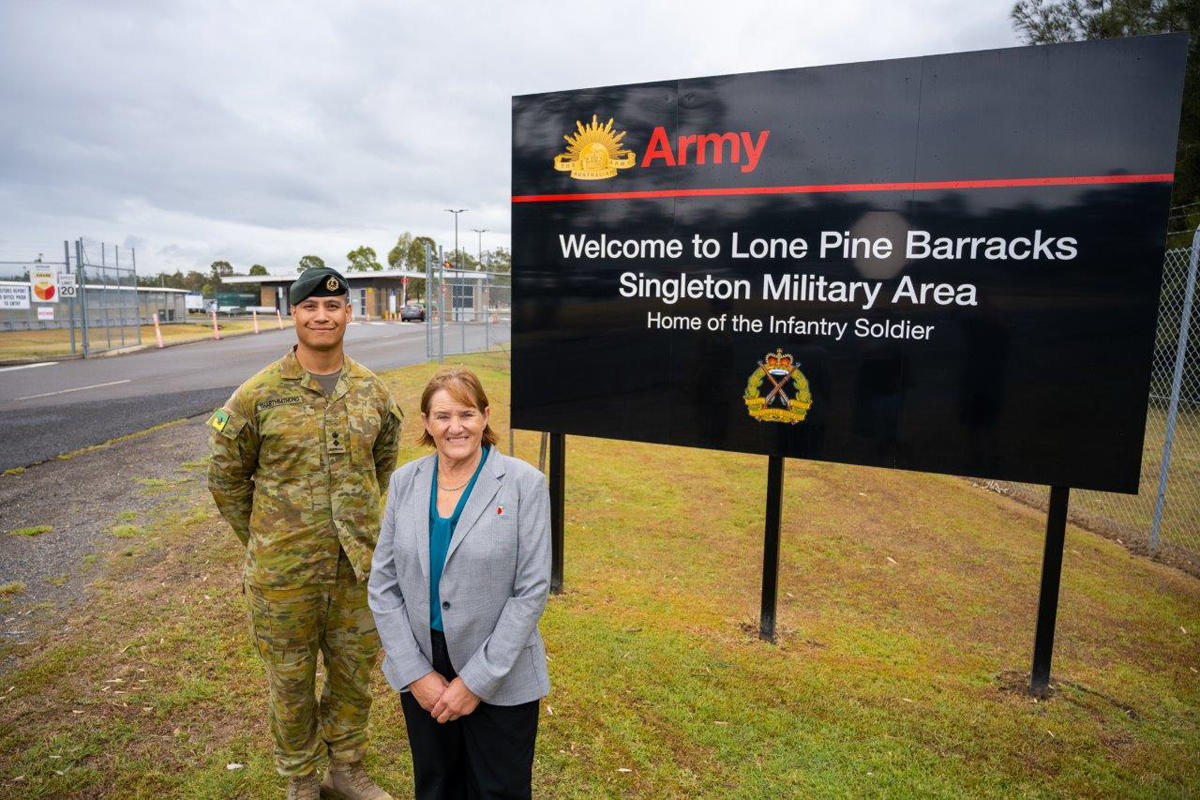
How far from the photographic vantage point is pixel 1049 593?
3854mm

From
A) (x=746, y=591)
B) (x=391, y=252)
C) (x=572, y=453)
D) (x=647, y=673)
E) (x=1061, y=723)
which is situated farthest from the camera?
(x=391, y=252)

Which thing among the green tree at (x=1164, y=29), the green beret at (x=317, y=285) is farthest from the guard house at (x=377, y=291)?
the green beret at (x=317, y=285)

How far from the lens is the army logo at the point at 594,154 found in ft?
14.1

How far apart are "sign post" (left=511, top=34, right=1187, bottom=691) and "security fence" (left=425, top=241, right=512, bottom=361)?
11.0 metres

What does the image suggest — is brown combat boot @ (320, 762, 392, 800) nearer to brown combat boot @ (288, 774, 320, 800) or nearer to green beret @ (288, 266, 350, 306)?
brown combat boot @ (288, 774, 320, 800)

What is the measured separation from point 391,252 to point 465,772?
82969 mm

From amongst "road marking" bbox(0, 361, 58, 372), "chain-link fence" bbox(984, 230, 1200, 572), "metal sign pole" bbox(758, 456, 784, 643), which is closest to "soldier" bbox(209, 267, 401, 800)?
"metal sign pole" bbox(758, 456, 784, 643)

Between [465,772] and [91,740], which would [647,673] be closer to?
[465,772]

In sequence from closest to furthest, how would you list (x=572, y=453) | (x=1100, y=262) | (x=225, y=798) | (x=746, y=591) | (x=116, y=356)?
(x=225, y=798) → (x=1100, y=262) → (x=746, y=591) → (x=572, y=453) → (x=116, y=356)

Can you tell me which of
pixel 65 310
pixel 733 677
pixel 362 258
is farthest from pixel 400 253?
pixel 733 677

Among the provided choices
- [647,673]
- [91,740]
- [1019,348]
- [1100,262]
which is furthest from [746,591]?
[91,740]

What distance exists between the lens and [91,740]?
3176 mm

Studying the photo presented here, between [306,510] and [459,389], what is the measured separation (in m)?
0.93

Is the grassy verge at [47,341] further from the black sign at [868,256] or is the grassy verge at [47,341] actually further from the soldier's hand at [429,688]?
the soldier's hand at [429,688]
